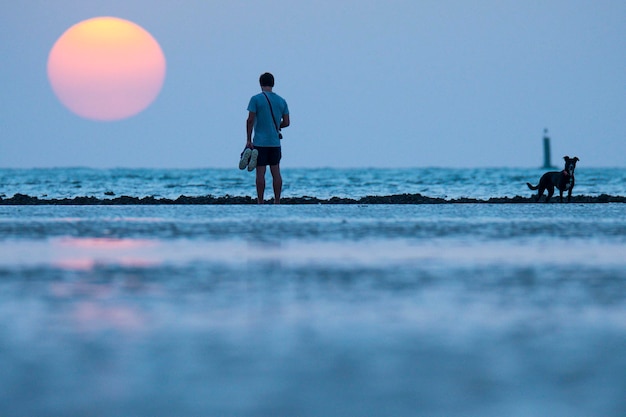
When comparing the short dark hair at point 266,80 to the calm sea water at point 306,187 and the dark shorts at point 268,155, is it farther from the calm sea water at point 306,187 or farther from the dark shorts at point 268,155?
the calm sea water at point 306,187

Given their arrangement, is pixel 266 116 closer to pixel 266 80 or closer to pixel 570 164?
pixel 266 80

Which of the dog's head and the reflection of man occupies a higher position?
the reflection of man

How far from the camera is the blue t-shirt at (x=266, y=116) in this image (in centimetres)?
1554

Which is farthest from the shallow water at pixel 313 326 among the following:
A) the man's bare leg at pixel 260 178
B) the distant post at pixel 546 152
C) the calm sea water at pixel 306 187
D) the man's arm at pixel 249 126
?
the distant post at pixel 546 152

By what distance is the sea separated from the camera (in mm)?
2900

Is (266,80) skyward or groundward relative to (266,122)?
skyward

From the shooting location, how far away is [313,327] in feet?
13.8

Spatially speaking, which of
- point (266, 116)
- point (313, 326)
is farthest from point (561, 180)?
point (313, 326)

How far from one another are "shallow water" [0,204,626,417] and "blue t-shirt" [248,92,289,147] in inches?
267

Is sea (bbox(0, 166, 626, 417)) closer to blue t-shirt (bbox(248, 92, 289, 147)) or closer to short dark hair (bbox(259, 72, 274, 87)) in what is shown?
blue t-shirt (bbox(248, 92, 289, 147))

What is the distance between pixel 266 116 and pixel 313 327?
37.8 ft

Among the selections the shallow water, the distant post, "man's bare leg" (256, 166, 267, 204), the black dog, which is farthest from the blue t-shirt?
the distant post

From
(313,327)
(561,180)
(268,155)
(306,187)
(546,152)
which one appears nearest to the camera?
(313,327)

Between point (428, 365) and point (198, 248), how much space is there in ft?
15.7
